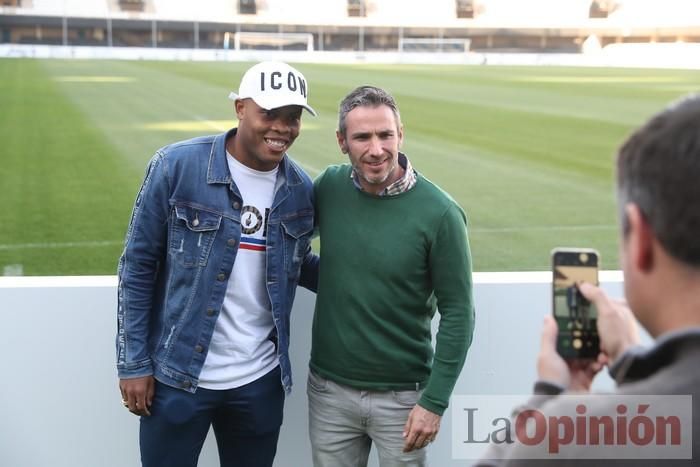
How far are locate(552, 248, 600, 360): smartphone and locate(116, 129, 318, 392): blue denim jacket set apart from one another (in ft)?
3.96

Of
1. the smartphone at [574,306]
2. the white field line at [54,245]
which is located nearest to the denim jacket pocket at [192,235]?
the smartphone at [574,306]

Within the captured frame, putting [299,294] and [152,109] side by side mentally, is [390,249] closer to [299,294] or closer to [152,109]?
[299,294]

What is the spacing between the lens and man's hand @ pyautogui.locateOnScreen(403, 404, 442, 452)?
7.63 ft

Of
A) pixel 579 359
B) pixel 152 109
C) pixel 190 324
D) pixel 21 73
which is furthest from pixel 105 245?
pixel 21 73

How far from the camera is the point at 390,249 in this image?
236 cm

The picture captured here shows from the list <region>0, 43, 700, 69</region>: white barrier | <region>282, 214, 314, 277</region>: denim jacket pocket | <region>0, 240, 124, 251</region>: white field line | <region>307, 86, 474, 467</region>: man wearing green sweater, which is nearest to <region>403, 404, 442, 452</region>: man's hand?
<region>307, 86, 474, 467</region>: man wearing green sweater

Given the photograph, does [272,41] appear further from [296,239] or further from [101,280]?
[296,239]

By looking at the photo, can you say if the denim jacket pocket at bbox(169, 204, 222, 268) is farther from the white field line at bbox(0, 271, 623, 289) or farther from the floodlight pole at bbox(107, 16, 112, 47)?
the floodlight pole at bbox(107, 16, 112, 47)

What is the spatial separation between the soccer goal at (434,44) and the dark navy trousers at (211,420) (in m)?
44.5

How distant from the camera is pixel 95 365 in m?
2.93

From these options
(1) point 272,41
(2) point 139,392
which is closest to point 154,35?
(1) point 272,41

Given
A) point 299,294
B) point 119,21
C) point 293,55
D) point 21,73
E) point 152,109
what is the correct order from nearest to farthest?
1. point 299,294
2. point 152,109
3. point 21,73
4. point 293,55
5. point 119,21

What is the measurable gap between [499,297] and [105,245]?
4772mm

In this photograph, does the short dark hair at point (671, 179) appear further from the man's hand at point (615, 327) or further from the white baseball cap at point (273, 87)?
the white baseball cap at point (273, 87)
